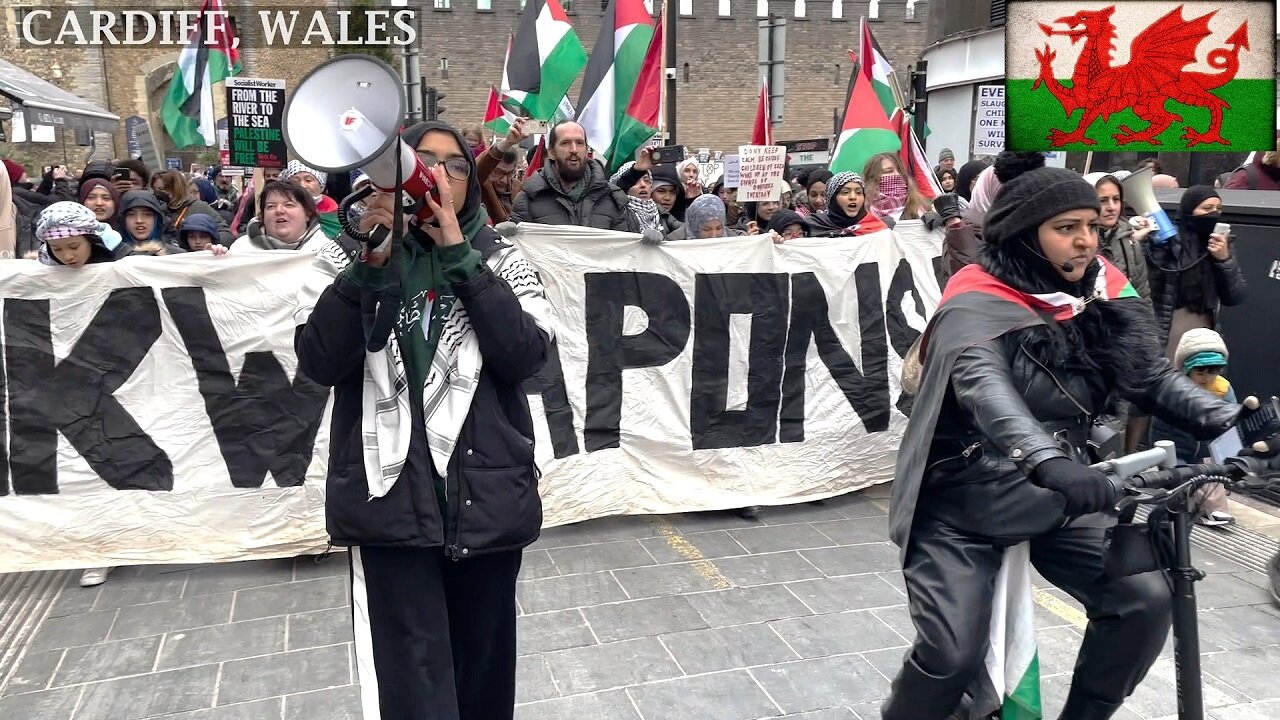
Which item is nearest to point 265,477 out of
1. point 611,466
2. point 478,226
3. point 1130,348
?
point 611,466

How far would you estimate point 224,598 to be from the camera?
15.3ft

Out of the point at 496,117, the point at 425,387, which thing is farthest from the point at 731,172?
the point at 425,387

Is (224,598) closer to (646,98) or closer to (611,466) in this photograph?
(611,466)

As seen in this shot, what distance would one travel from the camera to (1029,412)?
2.60 meters

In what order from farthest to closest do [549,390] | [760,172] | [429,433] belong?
[760,172] → [549,390] → [429,433]

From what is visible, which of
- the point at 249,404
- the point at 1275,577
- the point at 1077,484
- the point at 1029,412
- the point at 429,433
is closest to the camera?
the point at 1077,484

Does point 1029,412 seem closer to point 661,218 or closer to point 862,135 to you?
point 661,218

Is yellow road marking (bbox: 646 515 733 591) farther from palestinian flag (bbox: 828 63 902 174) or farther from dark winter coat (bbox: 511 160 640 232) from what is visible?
palestinian flag (bbox: 828 63 902 174)

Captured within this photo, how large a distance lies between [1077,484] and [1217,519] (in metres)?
4.02

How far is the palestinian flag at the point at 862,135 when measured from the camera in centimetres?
820

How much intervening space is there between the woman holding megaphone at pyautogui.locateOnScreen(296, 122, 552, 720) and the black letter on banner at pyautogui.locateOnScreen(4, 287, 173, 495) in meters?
2.78

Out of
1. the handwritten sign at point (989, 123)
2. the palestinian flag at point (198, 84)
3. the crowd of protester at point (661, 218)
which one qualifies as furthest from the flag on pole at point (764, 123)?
the palestinian flag at point (198, 84)

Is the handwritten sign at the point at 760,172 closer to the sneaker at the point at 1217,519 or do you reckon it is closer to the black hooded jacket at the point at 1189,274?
the black hooded jacket at the point at 1189,274

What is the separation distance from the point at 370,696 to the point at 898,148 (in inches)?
256
